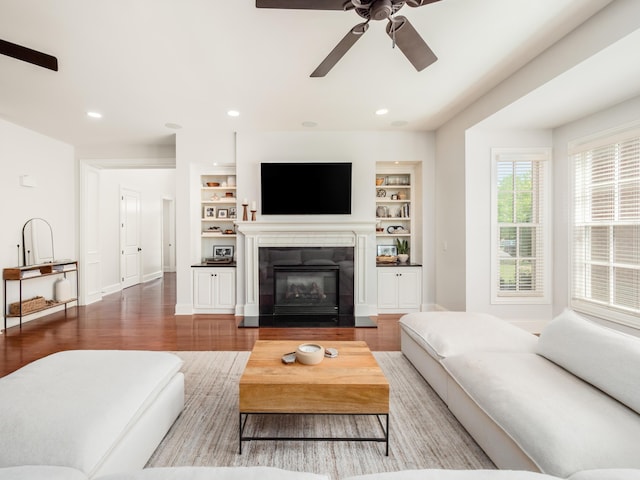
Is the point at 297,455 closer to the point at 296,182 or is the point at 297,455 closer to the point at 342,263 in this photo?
the point at 342,263

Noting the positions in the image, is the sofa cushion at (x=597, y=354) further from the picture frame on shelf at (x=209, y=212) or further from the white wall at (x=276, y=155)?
the picture frame on shelf at (x=209, y=212)

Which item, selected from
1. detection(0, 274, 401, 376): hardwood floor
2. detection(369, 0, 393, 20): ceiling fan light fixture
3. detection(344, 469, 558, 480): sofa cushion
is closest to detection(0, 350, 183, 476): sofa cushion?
detection(344, 469, 558, 480): sofa cushion

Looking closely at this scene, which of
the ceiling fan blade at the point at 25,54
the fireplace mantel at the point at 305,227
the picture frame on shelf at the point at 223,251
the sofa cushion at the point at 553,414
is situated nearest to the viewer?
the sofa cushion at the point at 553,414

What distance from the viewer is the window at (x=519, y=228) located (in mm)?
3738

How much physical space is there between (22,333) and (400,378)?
455cm

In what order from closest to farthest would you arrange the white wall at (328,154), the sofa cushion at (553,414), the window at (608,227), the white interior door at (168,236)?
1. the sofa cushion at (553,414)
2. the window at (608,227)
3. the white wall at (328,154)
4. the white interior door at (168,236)

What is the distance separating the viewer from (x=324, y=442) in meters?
1.75

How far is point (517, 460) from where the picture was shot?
4.37ft

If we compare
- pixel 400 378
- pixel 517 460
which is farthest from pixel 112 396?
pixel 400 378

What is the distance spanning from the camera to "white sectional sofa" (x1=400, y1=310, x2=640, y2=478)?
3.79 ft

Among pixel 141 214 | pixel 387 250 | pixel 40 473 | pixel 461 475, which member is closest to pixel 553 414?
pixel 461 475

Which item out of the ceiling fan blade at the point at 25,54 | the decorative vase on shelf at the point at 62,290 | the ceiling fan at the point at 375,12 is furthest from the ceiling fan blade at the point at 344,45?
the decorative vase on shelf at the point at 62,290

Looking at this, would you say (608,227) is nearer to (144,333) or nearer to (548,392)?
(548,392)

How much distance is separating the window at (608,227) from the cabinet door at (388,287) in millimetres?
2118
